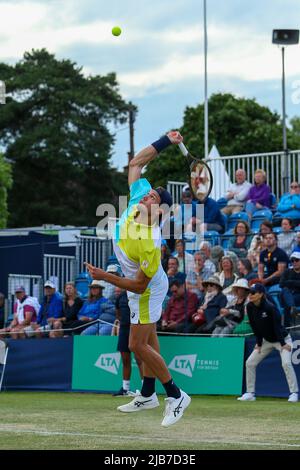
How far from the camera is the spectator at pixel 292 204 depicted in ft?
66.2

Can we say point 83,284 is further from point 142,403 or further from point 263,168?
point 142,403

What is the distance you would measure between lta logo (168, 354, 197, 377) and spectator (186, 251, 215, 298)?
1112 millimetres

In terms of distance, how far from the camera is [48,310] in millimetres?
19938

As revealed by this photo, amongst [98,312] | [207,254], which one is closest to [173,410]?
[207,254]

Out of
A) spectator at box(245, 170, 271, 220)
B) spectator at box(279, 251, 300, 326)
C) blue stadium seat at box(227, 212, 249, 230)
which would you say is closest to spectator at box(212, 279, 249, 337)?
spectator at box(279, 251, 300, 326)

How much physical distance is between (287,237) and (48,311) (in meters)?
4.73

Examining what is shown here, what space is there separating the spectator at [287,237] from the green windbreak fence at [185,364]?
1995 mm

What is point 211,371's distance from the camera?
682 inches

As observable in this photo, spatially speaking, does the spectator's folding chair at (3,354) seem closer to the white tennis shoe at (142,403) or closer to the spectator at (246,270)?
the spectator at (246,270)

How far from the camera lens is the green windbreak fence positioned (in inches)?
677

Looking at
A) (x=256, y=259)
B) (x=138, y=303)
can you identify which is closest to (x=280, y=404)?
(x=256, y=259)

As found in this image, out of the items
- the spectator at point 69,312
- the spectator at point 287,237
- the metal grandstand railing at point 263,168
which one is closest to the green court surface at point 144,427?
the spectator at point 287,237

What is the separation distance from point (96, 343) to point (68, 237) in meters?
8.20

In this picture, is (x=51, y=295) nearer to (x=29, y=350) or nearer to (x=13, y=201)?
(x=29, y=350)
